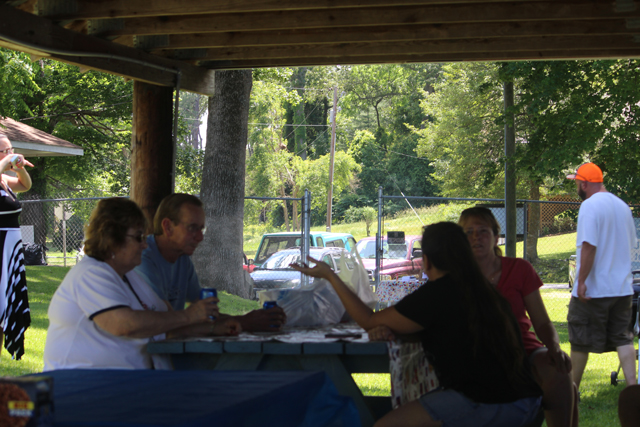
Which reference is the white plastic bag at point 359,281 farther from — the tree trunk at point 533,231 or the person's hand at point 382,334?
the tree trunk at point 533,231

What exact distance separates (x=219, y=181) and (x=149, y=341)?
9.06m

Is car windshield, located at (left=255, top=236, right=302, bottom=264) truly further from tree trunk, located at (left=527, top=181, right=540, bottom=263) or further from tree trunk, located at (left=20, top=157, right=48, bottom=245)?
tree trunk, located at (left=527, top=181, right=540, bottom=263)

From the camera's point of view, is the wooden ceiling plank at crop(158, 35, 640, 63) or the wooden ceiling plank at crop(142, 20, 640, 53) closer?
the wooden ceiling plank at crop(142, 20, 640, 53)

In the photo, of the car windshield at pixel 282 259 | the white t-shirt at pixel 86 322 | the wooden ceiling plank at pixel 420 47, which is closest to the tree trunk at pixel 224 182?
the car windshield at pixel 282 259

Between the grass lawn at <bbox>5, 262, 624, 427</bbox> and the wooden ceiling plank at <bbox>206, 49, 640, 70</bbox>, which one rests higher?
the wooden ceiling plank at <bbox>206, 49, 640, 70</bbox>

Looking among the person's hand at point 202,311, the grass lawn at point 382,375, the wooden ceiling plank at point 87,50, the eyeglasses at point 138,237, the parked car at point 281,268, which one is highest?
the wooden ceiling plank at point 87,50

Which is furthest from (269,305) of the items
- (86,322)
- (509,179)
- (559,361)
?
(509,179)

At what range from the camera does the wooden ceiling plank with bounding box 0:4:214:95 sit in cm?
363

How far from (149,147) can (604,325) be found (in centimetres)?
372

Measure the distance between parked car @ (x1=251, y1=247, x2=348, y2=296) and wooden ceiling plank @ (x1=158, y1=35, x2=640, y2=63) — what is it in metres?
7.05

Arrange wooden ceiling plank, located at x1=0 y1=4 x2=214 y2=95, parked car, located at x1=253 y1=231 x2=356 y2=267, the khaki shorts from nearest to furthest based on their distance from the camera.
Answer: wooden ceiling plank, located at x1=0 y1=4 x2=214 y2=95
the khaki shorts
parked car, located at x1=253 y1=231 x2=356 y2=267

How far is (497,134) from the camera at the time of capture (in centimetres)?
2358

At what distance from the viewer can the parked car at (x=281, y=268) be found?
11969mm

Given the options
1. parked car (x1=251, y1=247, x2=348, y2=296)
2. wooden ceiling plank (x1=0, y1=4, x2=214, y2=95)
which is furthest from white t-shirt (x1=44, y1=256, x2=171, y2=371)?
parked car (x1=251, y1=247, x2=348, y2=296)
